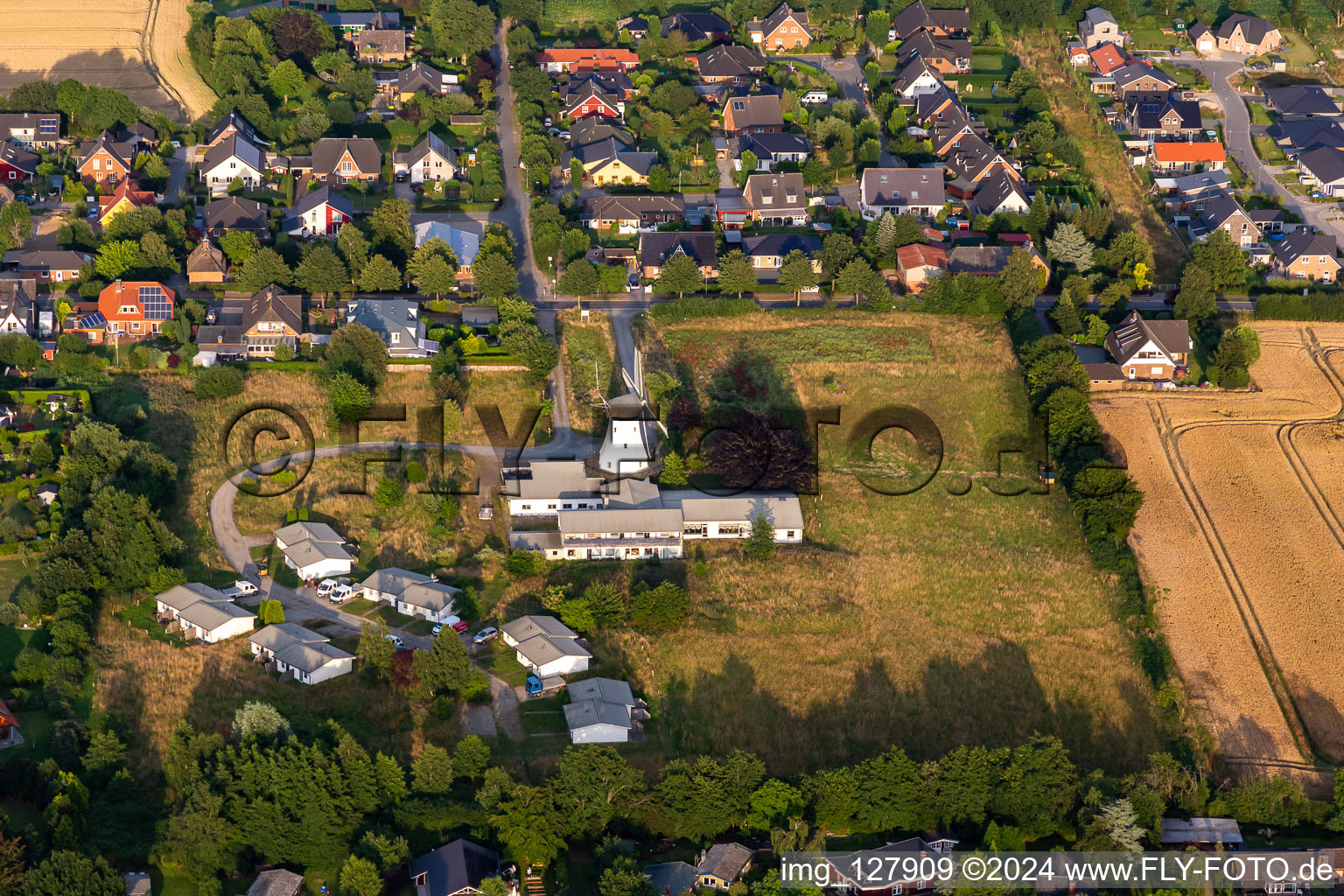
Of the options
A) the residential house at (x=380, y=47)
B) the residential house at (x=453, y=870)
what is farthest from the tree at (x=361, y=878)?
the residential house at (x=380, y=47)

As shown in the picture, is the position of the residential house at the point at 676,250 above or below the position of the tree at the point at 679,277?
above

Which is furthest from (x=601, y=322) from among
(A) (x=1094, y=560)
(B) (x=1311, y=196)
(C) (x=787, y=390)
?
(B) (x=1311, y=196)

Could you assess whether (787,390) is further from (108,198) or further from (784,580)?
(108,198)

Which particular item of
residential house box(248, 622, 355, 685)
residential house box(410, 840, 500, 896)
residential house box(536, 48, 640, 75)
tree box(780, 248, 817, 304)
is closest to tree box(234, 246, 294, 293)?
tree box(780, 248, 817, 304)

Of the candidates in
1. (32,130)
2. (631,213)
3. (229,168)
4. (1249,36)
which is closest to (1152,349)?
(631,213)

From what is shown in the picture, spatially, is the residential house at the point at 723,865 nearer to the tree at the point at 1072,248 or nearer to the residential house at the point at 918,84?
the tree at the point at 1072,248

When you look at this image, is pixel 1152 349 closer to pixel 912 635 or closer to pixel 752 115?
pixel 912 635
